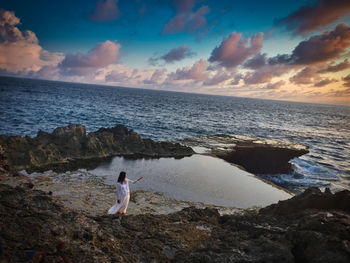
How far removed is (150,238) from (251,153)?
24164mm

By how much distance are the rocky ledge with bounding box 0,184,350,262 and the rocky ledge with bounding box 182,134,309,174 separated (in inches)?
603

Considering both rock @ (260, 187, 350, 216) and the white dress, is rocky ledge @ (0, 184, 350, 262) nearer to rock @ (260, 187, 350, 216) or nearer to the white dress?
rock @ (260, 187, 350, 216)

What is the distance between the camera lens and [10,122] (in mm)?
32688

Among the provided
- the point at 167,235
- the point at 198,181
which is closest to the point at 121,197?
the point at 167,235

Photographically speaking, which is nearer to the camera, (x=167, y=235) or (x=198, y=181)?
(x=167, y=235)

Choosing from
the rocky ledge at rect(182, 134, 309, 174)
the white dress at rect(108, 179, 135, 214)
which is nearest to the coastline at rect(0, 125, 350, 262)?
the white dress at rect(108, 179, 135, 214)

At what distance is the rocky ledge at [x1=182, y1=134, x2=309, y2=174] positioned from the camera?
22973 mm

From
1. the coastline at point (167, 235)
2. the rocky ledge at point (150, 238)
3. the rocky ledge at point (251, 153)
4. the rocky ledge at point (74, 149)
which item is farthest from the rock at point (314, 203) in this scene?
the rocky ledge at point (74, 149)

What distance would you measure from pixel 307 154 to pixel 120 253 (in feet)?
108

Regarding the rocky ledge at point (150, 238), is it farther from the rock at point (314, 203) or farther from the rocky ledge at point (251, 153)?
the rocky ledge at point (251, 153)

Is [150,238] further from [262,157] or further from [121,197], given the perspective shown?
[262,157]

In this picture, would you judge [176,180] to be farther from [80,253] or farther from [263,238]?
[80,253]

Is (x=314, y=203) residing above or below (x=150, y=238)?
above

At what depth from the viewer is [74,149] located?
1978 centimetres
